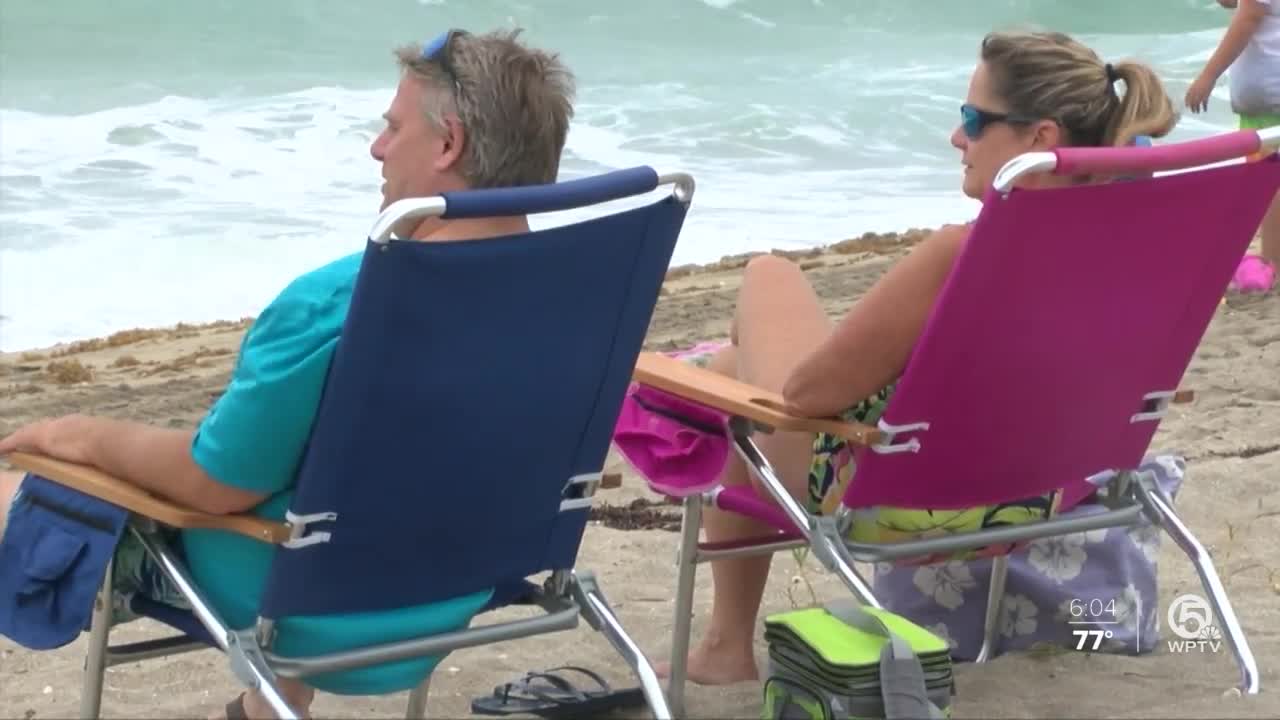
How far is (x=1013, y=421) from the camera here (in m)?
2.98

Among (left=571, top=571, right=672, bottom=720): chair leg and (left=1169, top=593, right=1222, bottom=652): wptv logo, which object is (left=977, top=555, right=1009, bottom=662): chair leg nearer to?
(left=1169, top=593, right=1222, bottom=652): wptv logo

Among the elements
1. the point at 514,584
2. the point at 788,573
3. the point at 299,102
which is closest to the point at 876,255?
the point at 788,573

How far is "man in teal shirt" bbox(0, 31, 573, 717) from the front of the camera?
245 centimetres

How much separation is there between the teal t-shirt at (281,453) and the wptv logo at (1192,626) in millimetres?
1651

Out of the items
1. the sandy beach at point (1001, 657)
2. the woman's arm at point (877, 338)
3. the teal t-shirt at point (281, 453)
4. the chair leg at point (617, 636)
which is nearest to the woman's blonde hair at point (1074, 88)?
the woman's arm at point (877, 338)

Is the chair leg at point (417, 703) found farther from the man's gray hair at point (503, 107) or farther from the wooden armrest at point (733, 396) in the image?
the man's gray hair at point (503, 107)

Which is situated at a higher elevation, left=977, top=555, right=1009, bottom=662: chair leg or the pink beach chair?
the pink beach chair

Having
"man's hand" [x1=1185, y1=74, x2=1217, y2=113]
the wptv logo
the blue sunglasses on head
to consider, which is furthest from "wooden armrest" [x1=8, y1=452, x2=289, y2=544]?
"man's hand" [x1=1185, y1=74, x2=1217, y2=113]

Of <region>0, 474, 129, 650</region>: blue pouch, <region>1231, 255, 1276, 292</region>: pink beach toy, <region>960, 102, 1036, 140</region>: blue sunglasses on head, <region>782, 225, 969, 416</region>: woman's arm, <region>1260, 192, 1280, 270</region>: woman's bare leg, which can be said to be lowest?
<region>1231, 255, 1276, 292</region>: pink beach toy

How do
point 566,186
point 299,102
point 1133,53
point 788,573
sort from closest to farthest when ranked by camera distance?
point 566,186, point 788,573, point 299,102, point 1133,53

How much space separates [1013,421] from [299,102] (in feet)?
56.2

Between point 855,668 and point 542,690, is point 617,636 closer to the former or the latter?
point 855,668

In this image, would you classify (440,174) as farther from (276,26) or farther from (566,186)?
Result: (276,26)

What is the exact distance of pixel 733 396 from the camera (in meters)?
3.05
